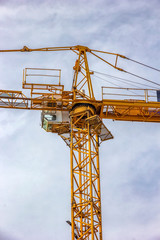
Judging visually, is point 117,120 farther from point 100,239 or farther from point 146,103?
point 100,239

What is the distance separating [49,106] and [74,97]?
192 cm

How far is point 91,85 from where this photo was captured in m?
36.0

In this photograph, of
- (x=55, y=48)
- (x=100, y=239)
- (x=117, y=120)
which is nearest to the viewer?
(x=100, y=239)

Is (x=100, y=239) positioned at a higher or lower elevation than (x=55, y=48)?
lower

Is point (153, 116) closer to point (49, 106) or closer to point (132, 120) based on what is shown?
point (132, 120)

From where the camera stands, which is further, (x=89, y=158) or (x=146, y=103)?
(x=146, y=103)

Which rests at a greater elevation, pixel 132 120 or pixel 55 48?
pixel 55 48

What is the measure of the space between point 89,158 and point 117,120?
511cm

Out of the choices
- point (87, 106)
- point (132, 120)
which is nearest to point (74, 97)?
point (87, 106)

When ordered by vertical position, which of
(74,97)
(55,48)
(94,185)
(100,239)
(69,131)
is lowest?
(100,239)

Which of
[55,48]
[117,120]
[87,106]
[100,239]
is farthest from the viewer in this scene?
[55,48]

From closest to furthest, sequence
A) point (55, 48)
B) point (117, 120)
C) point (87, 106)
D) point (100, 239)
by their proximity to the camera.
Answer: point (100, 239), point (87, 106), point (117, 120), point (55, 48)

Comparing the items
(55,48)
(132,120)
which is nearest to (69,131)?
(132,120)

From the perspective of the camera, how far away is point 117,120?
35562mm
